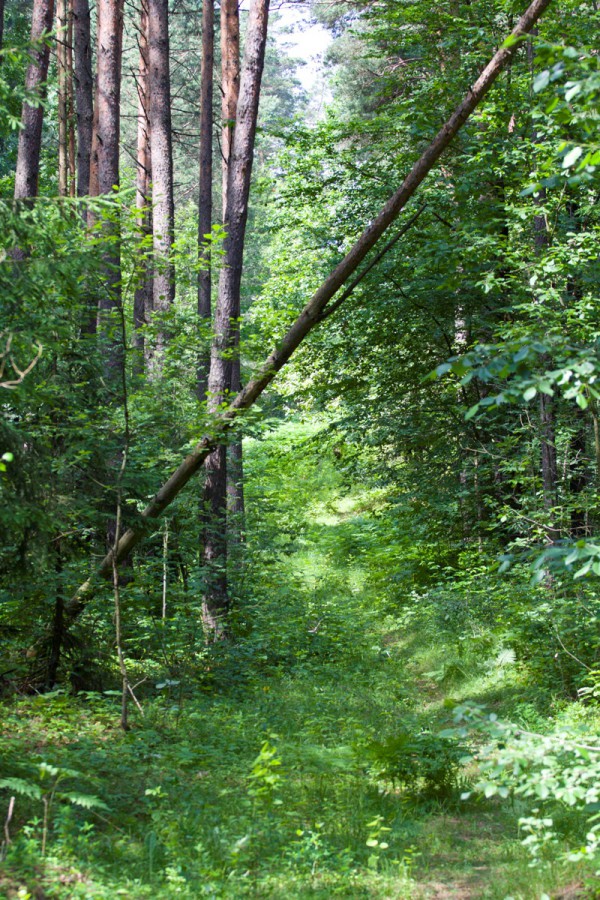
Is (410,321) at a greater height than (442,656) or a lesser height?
greater

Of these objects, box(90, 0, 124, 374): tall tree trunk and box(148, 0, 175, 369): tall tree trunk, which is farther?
box(148, 0, 175, 369): tall tree trunk

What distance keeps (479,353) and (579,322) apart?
4.98m

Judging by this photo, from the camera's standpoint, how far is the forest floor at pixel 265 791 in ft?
13.2

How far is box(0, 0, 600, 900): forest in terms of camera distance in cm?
419

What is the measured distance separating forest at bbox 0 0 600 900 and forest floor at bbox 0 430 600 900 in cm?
3

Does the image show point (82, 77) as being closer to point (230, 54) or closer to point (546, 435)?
point (230, 54)

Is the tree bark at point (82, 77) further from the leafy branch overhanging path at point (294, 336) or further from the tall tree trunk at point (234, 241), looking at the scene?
the leafy branch overhanging path at point (294, 336)

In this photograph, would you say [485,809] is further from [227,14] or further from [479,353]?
[227,14]

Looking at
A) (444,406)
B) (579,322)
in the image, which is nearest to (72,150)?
(444,406)

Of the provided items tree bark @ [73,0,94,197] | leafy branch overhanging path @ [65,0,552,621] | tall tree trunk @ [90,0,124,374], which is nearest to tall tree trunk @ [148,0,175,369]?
tall tree trunk @ [90,0,124,374]

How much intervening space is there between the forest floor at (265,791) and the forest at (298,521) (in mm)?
30

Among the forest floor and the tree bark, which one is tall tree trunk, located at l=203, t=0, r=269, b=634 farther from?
the tree bark

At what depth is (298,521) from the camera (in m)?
16.3

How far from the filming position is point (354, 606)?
1285 centimetres
